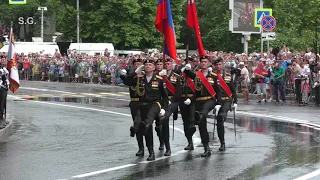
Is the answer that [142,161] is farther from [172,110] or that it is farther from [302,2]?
[302,2]

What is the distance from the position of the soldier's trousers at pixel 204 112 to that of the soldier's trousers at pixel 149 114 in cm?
104

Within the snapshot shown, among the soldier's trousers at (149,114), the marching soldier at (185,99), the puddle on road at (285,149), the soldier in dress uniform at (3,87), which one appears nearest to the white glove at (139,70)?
the soldier's trousers at (149,114)

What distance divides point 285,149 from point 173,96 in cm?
229

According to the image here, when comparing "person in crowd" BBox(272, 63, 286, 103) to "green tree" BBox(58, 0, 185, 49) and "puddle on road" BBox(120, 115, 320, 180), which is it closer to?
"puddle on road" BBox(120, 115, 320, 180)

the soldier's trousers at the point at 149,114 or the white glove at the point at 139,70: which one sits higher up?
the white glove at the point at 139,70

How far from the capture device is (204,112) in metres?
15.6

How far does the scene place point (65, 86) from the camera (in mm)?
41312

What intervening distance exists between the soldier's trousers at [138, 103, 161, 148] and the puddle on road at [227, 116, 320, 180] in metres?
2.00

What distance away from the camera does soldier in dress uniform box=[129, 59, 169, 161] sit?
14766 mm

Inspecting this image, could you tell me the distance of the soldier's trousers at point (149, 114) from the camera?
579 inches

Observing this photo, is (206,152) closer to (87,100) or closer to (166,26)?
(166,26)

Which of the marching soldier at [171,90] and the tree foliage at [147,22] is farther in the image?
the tree foliage at [147,22]

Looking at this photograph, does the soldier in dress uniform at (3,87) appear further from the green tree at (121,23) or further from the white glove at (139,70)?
the green tree at (121,23)

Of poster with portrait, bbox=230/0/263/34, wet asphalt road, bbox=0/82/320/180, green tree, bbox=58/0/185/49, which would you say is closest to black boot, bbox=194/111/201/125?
wet asphalt road, bbox=0/82/320/180
